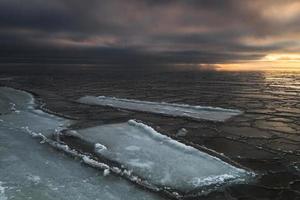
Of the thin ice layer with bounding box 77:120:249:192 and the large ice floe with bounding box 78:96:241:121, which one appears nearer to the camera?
the thin ice layer with bounding box 77:120:249:192

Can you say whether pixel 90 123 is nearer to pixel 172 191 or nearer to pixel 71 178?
pixel 71 178

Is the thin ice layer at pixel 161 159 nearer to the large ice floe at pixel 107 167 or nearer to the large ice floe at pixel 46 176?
the large ice floe at pixel 107 167

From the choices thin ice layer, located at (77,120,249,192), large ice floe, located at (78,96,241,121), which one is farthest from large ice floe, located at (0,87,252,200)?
large ice floe, located at (78,96,241,121)

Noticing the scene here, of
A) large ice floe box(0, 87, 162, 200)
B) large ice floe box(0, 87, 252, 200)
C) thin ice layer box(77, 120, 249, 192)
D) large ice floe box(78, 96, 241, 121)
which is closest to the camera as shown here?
large ice floe box(0, 87, 162, 200)

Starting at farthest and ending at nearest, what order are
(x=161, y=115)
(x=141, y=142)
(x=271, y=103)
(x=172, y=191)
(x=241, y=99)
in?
(x=241, y=99) → (x=271, y=103) → (x=161, y=115) → (x=141, y=142) → (x=172, y=191)

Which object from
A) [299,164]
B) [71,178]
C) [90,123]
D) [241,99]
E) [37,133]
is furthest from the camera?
[241,99]

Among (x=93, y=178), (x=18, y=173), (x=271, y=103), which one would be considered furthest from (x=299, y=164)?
(x=271, y=103)

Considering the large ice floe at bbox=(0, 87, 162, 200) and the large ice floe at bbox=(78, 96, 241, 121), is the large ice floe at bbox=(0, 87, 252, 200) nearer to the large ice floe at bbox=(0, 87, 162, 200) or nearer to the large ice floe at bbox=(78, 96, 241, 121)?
the large ice floe at bbox=(0, 87, 162, 200)

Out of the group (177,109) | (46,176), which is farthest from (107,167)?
(177,109)
